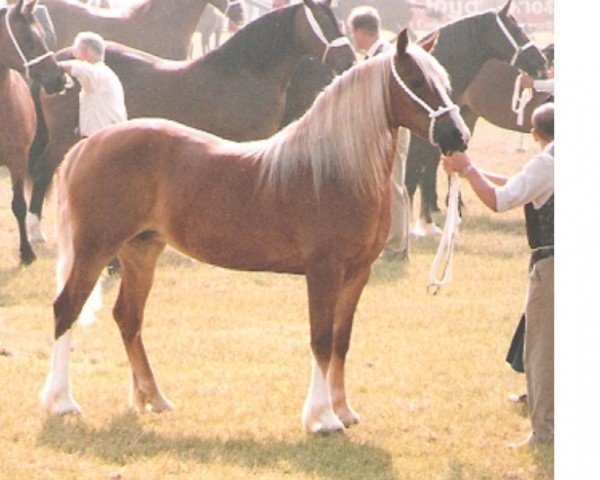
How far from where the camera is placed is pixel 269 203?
7047mm

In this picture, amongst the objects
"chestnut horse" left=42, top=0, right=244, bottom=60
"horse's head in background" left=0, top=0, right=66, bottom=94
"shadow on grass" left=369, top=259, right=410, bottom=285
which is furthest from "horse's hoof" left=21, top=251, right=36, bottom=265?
"shadow on grass" left=369, top=259, right=410, bottom=285

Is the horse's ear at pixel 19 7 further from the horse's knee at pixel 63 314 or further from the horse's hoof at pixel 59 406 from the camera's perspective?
the horse's hoof at pixel 59 406

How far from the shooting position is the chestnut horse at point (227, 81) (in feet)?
37.2

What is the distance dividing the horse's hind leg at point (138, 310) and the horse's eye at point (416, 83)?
4.98ft

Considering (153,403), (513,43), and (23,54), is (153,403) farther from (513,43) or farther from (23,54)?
(513,43)

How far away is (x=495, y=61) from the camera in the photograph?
1222cm

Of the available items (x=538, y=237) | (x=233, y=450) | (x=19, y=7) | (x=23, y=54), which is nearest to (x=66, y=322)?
(x=233, y=450)

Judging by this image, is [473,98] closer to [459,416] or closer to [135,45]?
[135,45]

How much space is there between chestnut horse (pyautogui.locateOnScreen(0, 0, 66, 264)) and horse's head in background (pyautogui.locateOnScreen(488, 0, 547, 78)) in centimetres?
326

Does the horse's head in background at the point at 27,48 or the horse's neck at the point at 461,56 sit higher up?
the horse's head in background at the point at 27,48

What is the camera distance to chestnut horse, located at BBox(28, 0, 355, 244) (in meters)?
11.4

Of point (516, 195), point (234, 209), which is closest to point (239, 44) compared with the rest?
point (234, 209)

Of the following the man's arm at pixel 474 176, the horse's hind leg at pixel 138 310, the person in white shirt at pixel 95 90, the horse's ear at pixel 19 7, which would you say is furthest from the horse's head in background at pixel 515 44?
the man's arm at pixel 474 176
